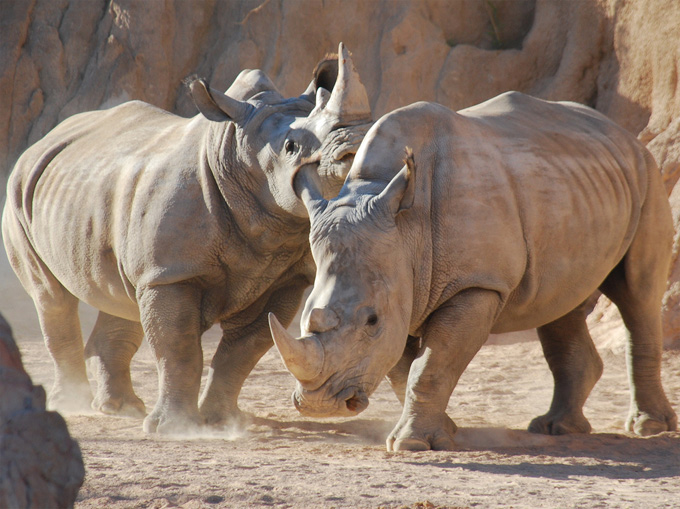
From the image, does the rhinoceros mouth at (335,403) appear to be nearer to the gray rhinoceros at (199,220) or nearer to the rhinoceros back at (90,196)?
the gray rhinoceros at (199,220)

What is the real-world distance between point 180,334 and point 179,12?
798 cm

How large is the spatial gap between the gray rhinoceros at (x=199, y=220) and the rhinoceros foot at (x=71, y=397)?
0.67 feet

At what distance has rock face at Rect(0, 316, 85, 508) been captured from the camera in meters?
1.90

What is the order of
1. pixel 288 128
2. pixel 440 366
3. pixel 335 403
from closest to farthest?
pixel 335 403
pixel 440 366
pixel 288 128

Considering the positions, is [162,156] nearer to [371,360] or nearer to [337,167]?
[337,167]

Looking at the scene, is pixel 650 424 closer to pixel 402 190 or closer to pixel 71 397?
pixel 402 190

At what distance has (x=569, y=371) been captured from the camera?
5762 millimetres

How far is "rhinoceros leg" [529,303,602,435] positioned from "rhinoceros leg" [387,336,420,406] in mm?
811

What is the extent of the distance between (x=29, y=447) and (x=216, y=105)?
403 cm

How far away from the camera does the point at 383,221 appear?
4473mm

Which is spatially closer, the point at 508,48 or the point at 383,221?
the point at 383,221

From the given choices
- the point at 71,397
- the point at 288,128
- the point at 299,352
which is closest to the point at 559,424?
the point at 299,352

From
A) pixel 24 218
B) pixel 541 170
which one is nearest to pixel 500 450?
pixel 541 170

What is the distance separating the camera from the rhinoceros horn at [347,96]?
5172 mm
